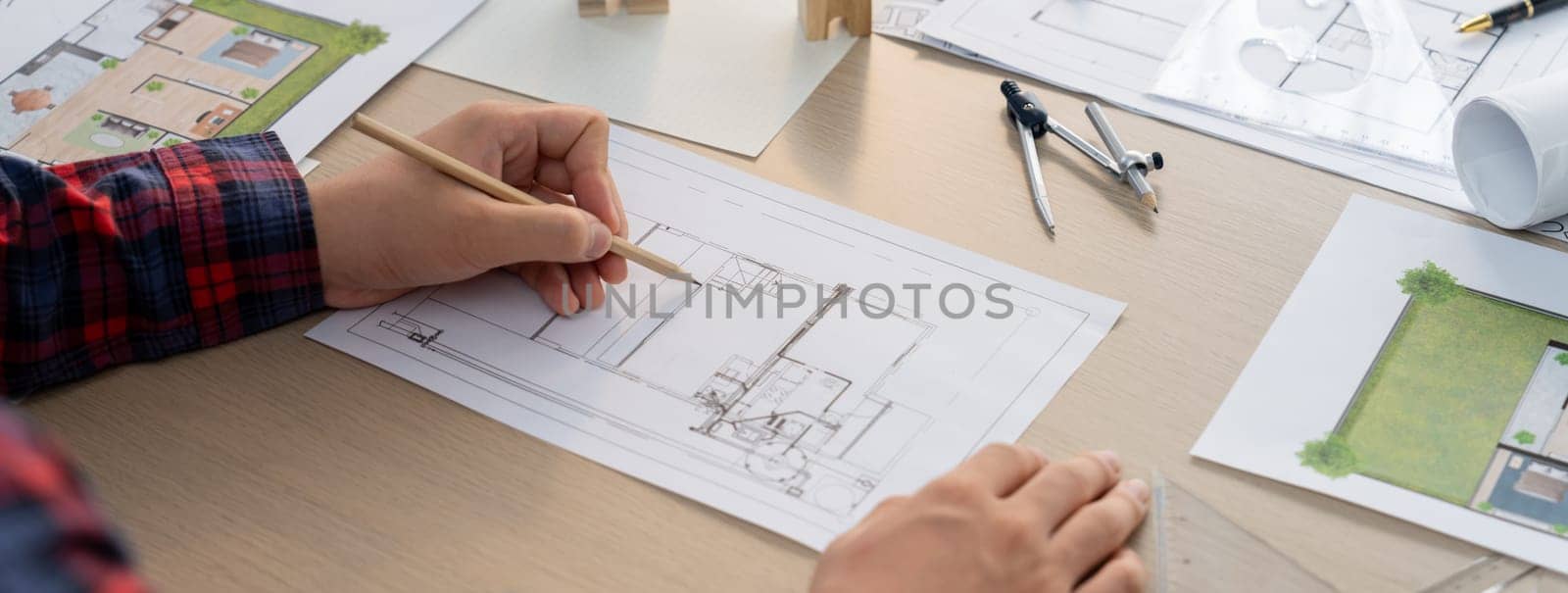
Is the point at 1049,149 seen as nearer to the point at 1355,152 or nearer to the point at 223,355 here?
the point at 1355,152

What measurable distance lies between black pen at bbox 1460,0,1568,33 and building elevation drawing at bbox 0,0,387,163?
866 millimetres

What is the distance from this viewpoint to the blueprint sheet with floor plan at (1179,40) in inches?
37.7

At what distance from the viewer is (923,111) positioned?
987 mm

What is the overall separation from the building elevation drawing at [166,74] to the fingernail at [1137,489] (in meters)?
0.67

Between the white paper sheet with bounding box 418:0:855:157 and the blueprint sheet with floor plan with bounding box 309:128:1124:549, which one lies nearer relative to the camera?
the blueprint sheet with floor plan with bounding box 309:128:1124:549

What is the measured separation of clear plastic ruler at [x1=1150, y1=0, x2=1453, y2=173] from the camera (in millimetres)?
948

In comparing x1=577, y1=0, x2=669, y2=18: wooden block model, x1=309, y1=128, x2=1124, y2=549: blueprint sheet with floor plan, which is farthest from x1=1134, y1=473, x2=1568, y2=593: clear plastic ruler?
x1=577, y1=0, x2=669, y2=18: wooden block model

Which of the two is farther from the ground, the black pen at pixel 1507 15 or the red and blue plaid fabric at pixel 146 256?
the black pen at pixel 1507 15

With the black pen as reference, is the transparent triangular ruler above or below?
below

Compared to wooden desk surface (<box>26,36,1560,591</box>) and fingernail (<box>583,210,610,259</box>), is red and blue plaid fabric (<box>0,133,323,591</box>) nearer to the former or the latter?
wooden desk surface (<box>26,36,1560,591</box>)

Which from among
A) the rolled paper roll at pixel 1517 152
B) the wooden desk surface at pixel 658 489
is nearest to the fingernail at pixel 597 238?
the wooden desk surface at pixel 658 489

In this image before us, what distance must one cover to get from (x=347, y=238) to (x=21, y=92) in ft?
1.23

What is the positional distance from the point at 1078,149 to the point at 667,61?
1.10ft

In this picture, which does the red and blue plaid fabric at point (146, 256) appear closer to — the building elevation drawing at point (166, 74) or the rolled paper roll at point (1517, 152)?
the building elevation drawing at point (166, 74)
